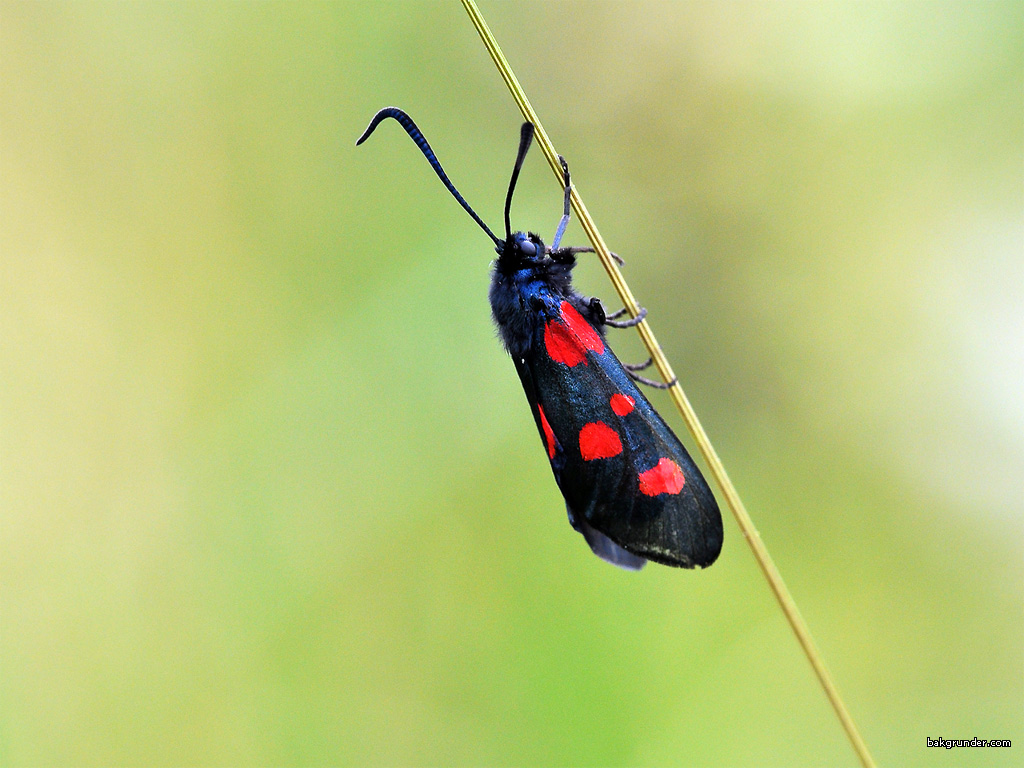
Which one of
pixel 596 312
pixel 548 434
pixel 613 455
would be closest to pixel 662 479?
pixel 613 455

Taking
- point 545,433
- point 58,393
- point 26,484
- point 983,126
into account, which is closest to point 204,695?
point 26,484

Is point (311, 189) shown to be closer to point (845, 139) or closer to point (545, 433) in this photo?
point (545, 433)

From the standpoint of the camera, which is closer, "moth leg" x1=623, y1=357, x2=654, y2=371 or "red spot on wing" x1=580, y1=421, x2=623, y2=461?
"red spot on wing" x1=580, y1=421, x2=623, y2=461

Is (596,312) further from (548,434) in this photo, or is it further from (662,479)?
(662,479)

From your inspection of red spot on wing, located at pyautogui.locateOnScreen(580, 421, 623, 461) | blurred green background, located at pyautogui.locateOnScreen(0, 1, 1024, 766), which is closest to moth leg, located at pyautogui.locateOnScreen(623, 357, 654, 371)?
red spot on wing, located at pyautogui.locateOnScreen(580, 421, 623, 461)

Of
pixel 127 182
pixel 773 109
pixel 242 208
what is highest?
pixel 127 182

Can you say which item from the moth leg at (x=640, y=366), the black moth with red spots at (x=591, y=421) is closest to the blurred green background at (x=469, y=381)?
the moth leg at (x=640, y=366)

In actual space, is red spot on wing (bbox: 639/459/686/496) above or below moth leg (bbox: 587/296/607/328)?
below

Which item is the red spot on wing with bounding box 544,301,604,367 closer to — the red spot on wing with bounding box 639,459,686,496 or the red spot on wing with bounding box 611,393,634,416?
the red spot on wing with bounding box 611,393,634,416
